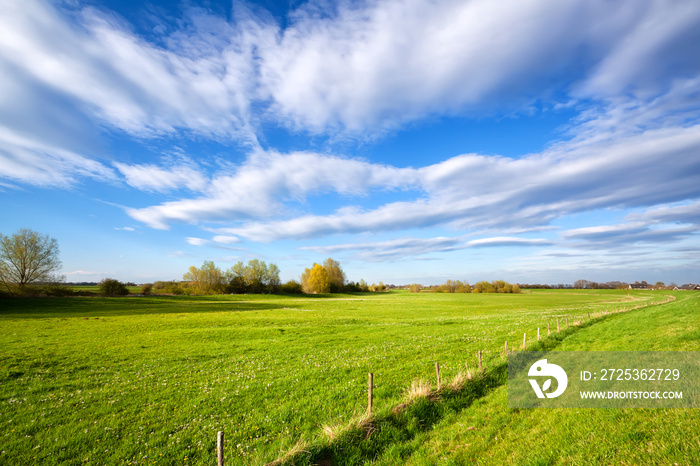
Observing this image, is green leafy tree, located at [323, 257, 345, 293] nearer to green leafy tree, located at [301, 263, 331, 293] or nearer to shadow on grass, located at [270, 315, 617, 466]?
green leafy tree, located at [301, 263, 331, 293]

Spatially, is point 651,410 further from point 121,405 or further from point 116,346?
point 116,346

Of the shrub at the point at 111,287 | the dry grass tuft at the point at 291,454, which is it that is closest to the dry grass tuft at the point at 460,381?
the dry grass tuft at the point at 291,454

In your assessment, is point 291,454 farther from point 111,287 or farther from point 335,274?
point 335,274

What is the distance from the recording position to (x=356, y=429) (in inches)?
363

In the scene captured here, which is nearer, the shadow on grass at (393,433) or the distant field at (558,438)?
the distant field at (558,438)

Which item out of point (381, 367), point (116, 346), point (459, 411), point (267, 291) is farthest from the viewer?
point (267, 291)

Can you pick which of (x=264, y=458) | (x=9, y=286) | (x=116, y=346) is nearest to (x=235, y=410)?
(x=264, y=458)

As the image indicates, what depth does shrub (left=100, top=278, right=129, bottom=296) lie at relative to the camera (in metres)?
85.9

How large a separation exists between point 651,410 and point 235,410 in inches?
569

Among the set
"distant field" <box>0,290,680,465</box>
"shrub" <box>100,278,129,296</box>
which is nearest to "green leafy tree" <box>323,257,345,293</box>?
"shrub" <box>100,278,129,296</box>

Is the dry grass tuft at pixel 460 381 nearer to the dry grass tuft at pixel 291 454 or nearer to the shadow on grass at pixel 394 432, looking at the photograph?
the shadow on grass at pixel 394 432

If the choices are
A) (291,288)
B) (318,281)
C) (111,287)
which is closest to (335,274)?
(318,281)

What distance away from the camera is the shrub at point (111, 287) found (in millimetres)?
85875

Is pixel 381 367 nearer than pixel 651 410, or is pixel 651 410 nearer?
pixel 651 410
